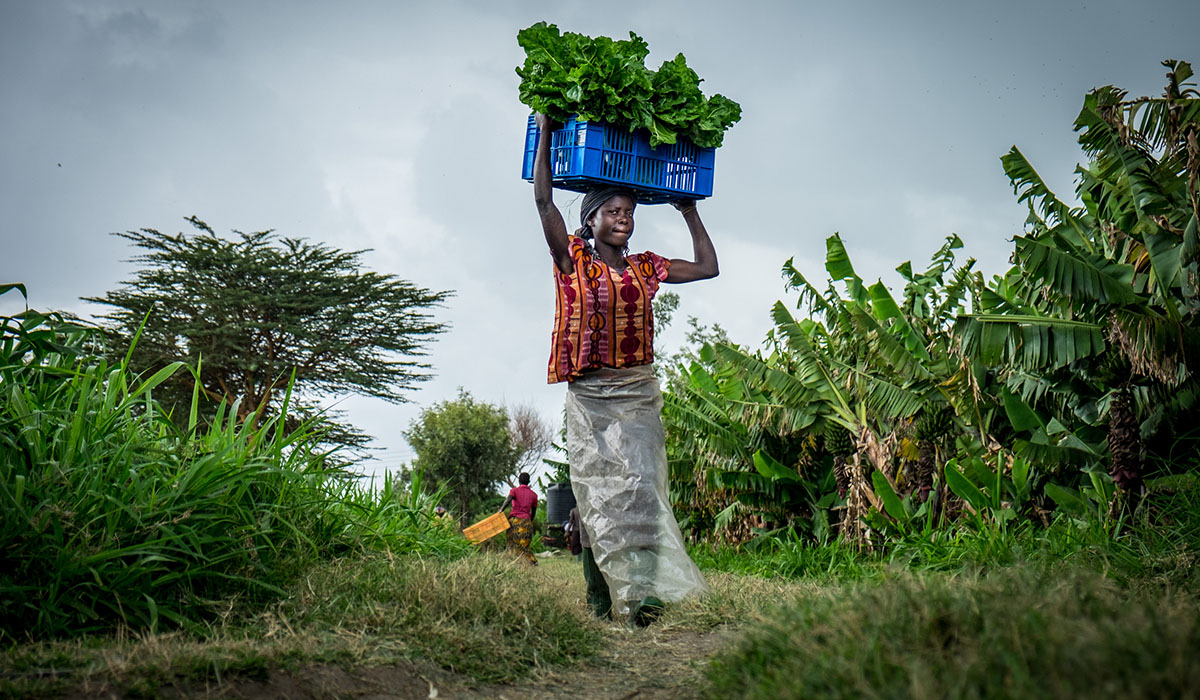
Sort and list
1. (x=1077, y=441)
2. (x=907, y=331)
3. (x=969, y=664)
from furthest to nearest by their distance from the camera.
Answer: (x=907, y=331)
(x=1077, y=441)
(x=969, y=664)

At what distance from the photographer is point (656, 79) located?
5539mm

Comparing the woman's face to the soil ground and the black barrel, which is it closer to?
the soil ground

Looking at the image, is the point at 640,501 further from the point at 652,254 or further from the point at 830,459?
the point at 830,459

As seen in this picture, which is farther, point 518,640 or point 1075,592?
point 518,640

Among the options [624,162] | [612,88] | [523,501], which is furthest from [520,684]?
[523,501]

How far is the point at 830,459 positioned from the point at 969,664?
29.8 ft

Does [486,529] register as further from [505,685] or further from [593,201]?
[505,685]

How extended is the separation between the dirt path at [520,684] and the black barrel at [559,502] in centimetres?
1105

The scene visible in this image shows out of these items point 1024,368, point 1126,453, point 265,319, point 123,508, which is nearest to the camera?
point 123,508

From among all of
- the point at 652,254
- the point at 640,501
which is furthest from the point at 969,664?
the point at 652,254

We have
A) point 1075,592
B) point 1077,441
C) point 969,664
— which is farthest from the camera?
point 1077,441

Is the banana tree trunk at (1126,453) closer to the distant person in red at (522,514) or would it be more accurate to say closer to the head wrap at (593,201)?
the head wrap at (593,201)

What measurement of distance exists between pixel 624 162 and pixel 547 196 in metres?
0.56

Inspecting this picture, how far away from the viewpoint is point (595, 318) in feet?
17.6
